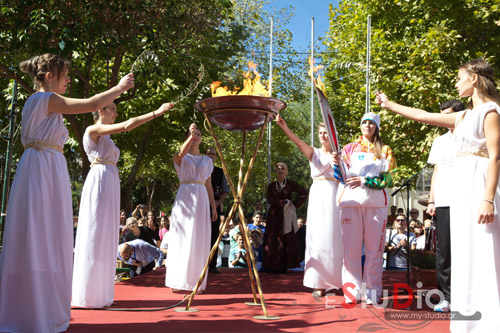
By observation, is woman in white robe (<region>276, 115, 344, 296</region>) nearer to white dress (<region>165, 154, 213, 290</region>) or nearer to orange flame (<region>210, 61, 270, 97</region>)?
orange flame (<region>210, 61, 270, 97</region>)

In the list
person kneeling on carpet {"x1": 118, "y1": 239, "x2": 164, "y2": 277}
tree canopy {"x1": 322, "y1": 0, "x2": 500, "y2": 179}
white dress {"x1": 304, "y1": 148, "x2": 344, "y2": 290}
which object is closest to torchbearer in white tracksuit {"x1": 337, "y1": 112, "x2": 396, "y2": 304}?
white dress {"x1": 304, "y1": 148, "x2": 344, "y2": 290}

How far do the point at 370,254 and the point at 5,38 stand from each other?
7.41 meters

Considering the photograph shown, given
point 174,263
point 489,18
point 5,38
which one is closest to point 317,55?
point 489,18

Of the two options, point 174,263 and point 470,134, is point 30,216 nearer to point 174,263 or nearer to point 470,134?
point 174,263

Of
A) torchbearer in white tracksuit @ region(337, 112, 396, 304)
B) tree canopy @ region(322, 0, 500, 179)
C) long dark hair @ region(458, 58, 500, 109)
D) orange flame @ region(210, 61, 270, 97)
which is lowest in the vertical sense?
torchbearer in white tracksuit @ region(337, 112, 396, 304)

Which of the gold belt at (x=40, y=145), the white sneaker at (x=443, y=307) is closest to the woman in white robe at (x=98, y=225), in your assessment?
the gold belt at (x=40, y=145)

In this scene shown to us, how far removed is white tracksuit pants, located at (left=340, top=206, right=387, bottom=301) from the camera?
621 cm

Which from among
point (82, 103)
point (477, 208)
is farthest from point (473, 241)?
point (82, 103)

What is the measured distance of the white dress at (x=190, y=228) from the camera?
724 cm

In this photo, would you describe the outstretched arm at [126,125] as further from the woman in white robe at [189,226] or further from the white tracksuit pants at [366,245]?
the white tracksuit pants at [366,245]

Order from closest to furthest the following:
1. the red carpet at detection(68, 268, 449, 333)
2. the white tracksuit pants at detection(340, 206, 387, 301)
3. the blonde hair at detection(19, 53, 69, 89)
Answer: the blonde hair at detection(19, 53, 69, 89)
the red carpet at detection(68, 268, 449, 333)
the white tracksuit pants at detection(340, 206, 387, 301)

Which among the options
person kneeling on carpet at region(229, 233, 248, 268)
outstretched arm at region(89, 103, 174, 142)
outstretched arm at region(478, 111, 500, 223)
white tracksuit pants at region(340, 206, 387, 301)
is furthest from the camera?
person kneeling on carpet at region(229, 233, 248, 268)

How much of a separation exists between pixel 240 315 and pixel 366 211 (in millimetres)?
1981

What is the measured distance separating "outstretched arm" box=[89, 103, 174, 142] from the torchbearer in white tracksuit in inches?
92.7
